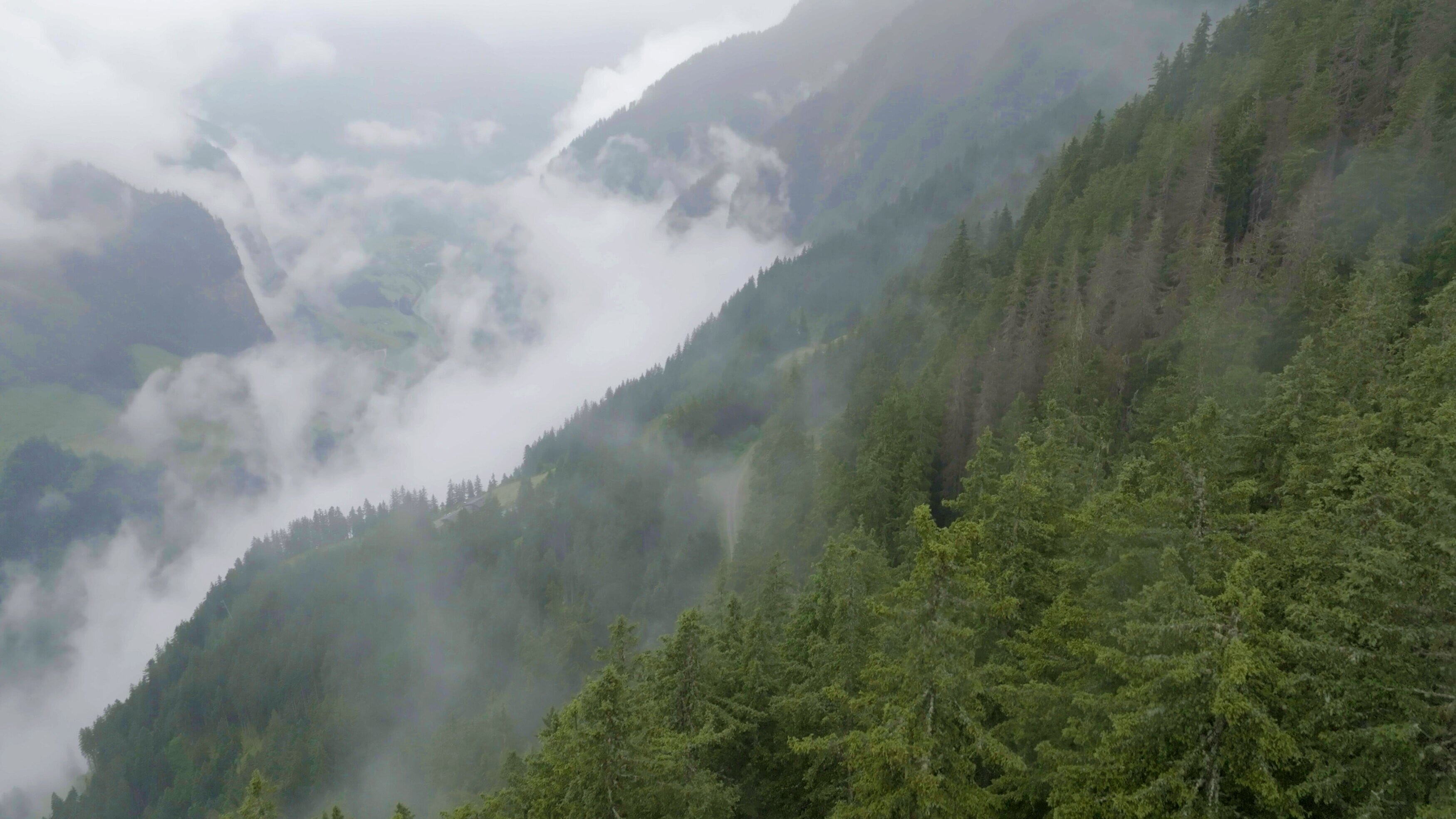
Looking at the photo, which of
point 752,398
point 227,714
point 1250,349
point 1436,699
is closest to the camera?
point 1436,699

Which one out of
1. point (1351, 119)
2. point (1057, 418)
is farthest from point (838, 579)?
point (1351, 119)

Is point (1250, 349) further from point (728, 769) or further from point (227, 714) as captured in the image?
point (227, 714)

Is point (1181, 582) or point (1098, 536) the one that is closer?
point (1181, 582)

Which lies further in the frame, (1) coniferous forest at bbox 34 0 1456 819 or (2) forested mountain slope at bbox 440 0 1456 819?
(1) coniferous forest at bbox 34 0 1456 819

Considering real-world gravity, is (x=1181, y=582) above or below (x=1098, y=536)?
above

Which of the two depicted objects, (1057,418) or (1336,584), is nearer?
(1336,584)

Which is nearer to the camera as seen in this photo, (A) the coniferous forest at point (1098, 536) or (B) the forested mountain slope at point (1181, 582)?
(B) the forested mountain slope at point (1181, 582)

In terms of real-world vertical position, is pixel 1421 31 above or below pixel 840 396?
above

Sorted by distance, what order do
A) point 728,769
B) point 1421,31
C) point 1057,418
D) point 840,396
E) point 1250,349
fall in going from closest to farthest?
point 728,769 → point 1250,349 → point 1057,418 → point 1421,31 → point 840,396
